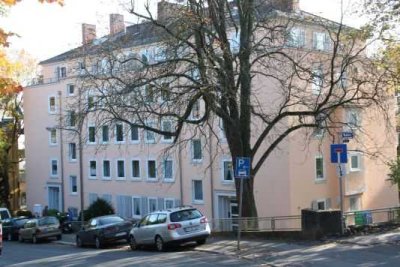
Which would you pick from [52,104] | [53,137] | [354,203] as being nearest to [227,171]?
[354,203]

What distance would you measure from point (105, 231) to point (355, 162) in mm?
26812

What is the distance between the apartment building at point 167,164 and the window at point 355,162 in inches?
4.1

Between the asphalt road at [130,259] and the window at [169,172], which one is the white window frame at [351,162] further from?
the asphalt road at [130,259]

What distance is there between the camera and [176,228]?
21250 mm

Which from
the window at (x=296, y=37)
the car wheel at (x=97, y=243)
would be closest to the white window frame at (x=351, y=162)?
the window at (x=296, y=37)

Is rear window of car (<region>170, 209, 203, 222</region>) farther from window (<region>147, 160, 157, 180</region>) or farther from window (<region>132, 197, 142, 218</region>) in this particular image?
window (<region>132, 197, 142, 218</region>)

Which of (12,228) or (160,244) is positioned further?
(12,228)

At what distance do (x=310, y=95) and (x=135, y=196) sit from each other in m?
29.7

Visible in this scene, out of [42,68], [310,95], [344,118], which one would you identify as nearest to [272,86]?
[344,118]

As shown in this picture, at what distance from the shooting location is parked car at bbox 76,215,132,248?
2686cm

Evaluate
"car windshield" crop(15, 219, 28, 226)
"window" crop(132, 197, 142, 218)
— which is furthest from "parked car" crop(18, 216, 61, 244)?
"window" crop(132, 197, 142, 218)

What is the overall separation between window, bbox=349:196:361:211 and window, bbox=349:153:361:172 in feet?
7.08

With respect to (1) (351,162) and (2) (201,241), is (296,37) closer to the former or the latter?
(2) (201,241)

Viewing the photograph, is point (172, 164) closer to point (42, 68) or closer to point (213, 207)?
point (213, 207)
